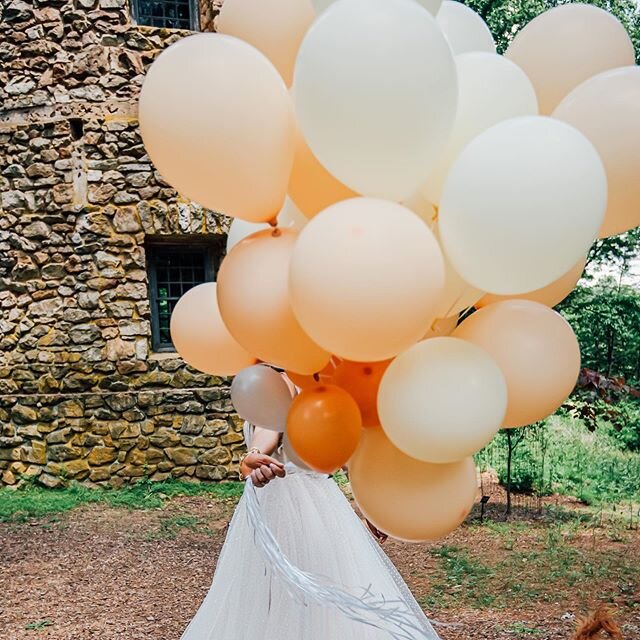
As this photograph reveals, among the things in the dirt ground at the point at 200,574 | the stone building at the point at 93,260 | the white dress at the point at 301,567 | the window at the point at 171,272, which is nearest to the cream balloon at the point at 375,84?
the white dress at the point at 301,567

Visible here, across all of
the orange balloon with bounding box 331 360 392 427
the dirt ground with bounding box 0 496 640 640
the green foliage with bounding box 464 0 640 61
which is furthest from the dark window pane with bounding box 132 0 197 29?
the orange balloon with bounding box 331 360 392 427


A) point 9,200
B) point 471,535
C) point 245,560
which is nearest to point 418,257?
point 245,560

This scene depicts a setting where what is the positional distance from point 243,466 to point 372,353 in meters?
0.89

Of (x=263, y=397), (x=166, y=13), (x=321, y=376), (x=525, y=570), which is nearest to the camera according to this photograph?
(x=321, y=376)

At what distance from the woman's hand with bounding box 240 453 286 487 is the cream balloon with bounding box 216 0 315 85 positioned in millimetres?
956

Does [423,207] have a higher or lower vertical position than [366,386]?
higher

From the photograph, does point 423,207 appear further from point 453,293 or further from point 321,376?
point 321,376

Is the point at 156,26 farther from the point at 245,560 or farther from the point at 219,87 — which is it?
the point at 219,87

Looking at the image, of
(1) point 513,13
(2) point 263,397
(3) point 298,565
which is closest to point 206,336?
(2) point 263,397

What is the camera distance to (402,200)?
1110mm

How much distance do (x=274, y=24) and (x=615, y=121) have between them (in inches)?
23.2

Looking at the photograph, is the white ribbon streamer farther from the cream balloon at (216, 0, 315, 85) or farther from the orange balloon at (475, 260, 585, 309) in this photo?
the cream balloon at (216, 0, 315, 85)

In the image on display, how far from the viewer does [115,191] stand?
523 cm

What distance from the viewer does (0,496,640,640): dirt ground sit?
3.41m
